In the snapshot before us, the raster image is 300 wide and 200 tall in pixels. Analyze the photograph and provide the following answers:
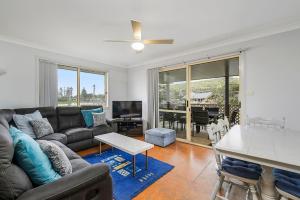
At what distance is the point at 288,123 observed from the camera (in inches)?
96.5

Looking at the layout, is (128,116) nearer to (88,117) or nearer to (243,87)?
(88,117)

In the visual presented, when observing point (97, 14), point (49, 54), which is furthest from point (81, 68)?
point (97, 14)

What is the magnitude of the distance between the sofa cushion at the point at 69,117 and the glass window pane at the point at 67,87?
507mm

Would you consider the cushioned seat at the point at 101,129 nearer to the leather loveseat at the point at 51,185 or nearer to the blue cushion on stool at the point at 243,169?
the leather loveseat at the point at 51,185

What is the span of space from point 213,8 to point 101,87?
386cm

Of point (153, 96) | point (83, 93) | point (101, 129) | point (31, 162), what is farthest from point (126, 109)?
point (31, 162)

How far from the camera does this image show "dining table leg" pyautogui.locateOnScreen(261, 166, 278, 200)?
1.31m

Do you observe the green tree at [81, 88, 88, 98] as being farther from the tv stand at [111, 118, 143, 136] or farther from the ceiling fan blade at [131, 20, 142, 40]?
the ceiling fan blade at [131, 20, 142, 40]

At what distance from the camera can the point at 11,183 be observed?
86cm

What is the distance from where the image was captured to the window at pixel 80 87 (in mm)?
3832

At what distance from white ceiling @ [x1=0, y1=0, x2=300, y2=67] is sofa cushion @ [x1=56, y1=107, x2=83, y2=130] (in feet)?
5.13

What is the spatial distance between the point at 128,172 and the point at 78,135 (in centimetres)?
149

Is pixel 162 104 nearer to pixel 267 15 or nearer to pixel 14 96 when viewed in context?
pixel 267 15

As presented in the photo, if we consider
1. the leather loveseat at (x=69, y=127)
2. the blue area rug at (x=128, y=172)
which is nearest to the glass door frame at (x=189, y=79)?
the blue area rug at (x=128, y=172)
